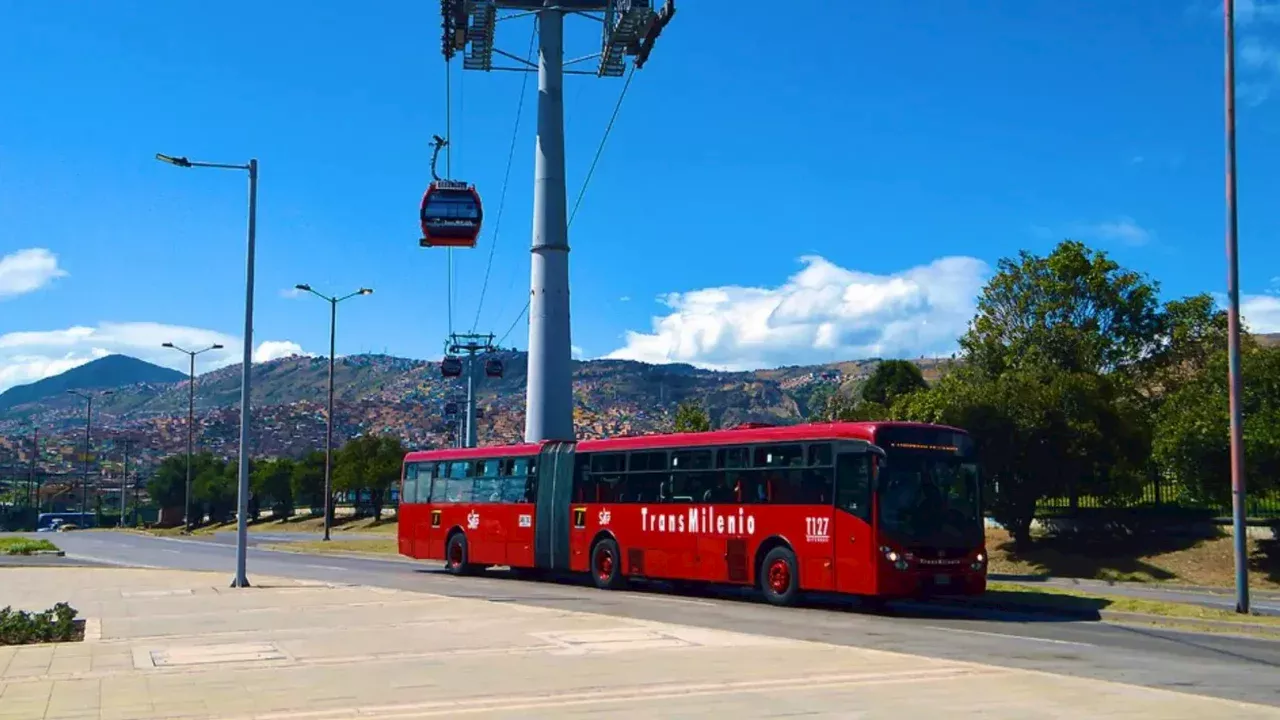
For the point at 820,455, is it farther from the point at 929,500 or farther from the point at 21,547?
the point at 21,547

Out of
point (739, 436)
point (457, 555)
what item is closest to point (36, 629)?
point (739, 436)

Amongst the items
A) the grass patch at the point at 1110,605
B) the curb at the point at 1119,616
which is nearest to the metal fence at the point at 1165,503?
the grass patch at the point at 1110,605

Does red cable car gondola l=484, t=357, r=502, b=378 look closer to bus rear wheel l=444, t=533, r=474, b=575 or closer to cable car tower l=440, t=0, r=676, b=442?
cable car tower l=440, t=0, r=676, b=442

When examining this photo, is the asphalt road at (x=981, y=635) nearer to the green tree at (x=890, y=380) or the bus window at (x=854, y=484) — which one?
the bus window at (x=854, y=484)

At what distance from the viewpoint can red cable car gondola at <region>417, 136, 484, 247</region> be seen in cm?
4166

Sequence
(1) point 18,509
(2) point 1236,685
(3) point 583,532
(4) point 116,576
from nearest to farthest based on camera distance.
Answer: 1. (2) point 1236,685
2. (3) point 583,532
3. (4) point 116,576
4. (1) point 18,509

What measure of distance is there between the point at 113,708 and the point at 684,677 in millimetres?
4888

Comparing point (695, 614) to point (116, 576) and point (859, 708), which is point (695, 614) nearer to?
point (859, 708)

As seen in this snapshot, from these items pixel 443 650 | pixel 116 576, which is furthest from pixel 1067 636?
pixel 116 576

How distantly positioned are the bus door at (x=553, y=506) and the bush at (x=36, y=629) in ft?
40.6

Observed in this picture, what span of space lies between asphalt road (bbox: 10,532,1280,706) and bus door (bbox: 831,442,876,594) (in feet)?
2.05

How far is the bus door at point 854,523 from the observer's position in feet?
64.1

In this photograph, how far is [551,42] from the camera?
142 feet

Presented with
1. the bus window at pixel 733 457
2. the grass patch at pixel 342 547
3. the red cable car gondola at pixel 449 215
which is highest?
the red cable car gondola at pixel 449 215
